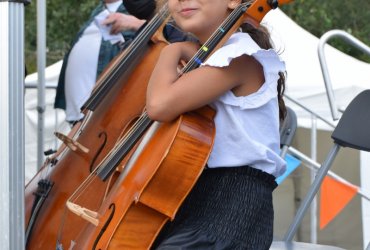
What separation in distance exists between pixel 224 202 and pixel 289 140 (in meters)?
1.14

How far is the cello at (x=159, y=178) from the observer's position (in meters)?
1.68

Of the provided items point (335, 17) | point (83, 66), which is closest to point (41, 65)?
point (83, 66)

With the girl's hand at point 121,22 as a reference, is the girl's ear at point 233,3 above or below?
above

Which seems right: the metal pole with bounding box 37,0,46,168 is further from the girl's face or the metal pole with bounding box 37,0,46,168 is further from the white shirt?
the girl's face

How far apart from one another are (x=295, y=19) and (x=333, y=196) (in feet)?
25.4

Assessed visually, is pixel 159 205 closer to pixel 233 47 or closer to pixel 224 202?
pixel 224 202

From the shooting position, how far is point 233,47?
1761mm

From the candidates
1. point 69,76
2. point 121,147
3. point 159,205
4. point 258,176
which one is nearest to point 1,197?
point 159,205

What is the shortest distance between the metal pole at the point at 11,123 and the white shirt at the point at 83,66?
6.79 ft

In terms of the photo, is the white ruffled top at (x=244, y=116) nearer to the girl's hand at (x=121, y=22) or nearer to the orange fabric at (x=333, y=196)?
the girl's hand at (x=121, y=22)

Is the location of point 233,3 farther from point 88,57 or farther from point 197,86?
point 88,57

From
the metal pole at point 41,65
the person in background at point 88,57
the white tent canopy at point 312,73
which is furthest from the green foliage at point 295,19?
the person in background at point 88,57

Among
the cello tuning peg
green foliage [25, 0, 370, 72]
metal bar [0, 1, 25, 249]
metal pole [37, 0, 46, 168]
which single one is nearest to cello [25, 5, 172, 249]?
the cello tuning peg

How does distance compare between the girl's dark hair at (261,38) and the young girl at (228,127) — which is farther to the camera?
the girl's dark hair at (261,38)
